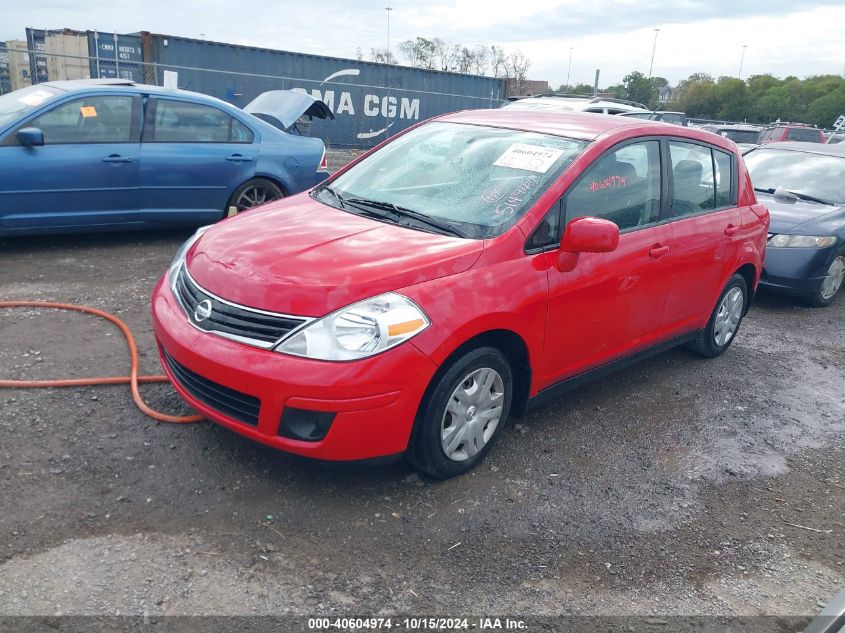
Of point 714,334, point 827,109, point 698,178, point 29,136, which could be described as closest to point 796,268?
point 714,334

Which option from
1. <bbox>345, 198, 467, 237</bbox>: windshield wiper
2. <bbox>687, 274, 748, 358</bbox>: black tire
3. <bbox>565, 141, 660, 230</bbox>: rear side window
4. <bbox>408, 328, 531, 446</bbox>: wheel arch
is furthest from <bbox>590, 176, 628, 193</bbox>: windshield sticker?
<bbox>687, 274, 748, 358</bbox>: black tire

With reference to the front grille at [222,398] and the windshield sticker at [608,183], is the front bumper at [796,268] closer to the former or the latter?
the windshield sticker at [608,183]

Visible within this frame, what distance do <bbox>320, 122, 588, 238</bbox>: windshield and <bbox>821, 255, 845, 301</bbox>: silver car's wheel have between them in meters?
4.82

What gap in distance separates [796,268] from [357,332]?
19.0ft

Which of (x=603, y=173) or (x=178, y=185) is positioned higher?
(x=603, y=173)

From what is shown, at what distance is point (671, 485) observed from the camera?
3.80 meters

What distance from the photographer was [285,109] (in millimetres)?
8438

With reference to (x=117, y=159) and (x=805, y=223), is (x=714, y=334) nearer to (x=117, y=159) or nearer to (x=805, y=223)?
(x=805, y=223)

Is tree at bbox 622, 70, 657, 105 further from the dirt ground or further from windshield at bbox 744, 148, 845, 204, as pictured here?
the dirt ground

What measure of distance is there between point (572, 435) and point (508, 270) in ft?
4.05

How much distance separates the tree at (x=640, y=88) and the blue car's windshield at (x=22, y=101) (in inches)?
1895

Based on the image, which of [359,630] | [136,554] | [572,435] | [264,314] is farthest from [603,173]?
[136,554]

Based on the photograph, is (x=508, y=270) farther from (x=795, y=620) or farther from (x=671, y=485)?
(x=795, y=620)

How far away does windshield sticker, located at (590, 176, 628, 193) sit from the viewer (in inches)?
159
